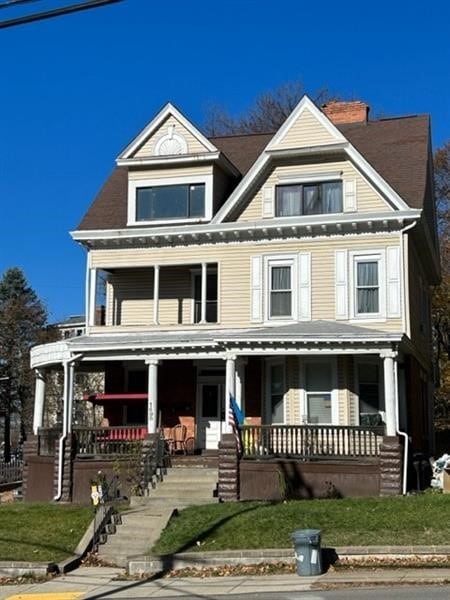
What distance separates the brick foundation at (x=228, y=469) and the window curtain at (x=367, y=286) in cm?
577

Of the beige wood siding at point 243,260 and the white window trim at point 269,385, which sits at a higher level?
the beige wood siding at point 243,260

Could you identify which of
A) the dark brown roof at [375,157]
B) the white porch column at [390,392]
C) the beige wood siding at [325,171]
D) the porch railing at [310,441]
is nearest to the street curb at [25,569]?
the porch railing at [310,441]

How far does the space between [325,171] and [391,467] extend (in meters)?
9.29

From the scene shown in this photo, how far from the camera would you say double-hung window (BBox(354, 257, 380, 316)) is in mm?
23031

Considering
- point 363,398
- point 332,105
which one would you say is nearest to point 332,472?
point 363,398

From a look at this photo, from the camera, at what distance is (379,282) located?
75.4 ft

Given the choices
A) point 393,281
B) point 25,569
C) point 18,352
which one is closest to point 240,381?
point 393,281

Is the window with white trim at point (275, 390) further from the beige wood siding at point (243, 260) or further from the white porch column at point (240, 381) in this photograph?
the beige wood siding at point (243, 260)

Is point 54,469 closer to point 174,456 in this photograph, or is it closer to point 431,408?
point 174,456

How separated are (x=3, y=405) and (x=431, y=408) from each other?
104 ft

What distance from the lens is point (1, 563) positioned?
14.4m

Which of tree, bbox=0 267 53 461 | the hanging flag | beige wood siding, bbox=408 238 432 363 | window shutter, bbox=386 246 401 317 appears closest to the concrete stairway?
the hanging flag

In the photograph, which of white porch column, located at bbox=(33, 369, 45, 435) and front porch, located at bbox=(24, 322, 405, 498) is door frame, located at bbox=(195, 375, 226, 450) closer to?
front porch, located at bbox=(24, 322, 405, 498)

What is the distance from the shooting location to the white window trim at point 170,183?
82.9ft
